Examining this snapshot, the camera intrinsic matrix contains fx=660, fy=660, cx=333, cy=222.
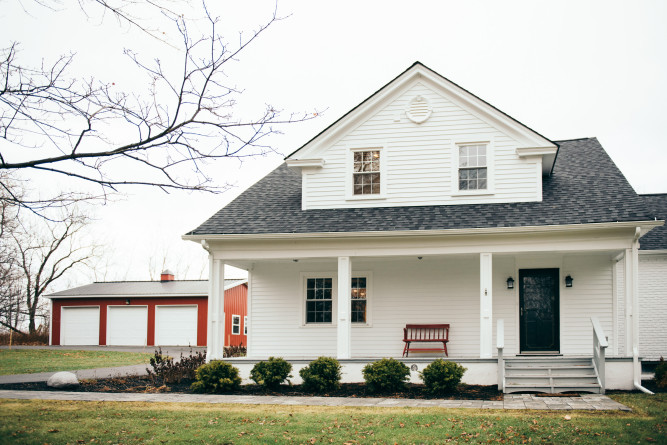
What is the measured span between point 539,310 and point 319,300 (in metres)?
5.69

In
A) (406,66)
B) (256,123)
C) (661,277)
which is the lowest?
(661,277)

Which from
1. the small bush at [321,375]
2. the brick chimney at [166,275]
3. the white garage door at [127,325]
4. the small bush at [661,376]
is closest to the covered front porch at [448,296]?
the small bush at [661,376]

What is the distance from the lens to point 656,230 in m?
18.6

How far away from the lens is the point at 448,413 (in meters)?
10.5

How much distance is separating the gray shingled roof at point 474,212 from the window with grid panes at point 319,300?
2200mm

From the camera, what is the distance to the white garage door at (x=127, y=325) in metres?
34.4

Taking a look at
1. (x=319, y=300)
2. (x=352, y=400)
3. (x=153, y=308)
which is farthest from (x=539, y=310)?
(x=153, y=308)

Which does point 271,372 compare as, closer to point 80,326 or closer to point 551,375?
point 551,375

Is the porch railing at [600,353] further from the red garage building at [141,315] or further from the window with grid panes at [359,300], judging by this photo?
the red garage building at [141,315]

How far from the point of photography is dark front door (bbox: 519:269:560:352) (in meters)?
16.2

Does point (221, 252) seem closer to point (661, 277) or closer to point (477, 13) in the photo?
point (477, 13)

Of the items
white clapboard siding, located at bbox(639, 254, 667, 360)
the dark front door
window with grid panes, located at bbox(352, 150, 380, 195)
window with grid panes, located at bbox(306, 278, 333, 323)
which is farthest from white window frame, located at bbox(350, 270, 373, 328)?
white clapboard siding, located at bbox(639, 254, 667, 360)

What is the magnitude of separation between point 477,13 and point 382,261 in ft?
30.0

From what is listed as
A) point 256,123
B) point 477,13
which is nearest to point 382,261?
point 477,13
